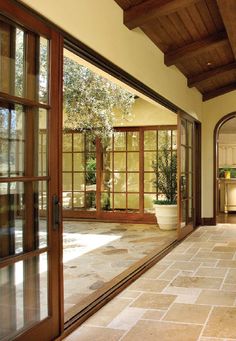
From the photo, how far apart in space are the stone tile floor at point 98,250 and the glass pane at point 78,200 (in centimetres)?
48

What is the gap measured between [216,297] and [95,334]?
1397 millimetres

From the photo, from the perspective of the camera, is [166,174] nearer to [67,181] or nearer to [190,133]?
[190,133]

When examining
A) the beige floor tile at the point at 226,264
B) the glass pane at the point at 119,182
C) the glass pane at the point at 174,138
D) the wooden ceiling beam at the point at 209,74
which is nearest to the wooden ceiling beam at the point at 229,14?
the wooden ceiling beam at the point at 209,74

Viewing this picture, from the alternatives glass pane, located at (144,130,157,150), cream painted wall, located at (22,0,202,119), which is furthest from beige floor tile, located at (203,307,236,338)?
glass pane, located at (144,130,157,150)

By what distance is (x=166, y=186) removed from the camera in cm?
849

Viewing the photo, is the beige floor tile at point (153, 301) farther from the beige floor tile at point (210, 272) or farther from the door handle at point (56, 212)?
the door handle at point (56, 212)

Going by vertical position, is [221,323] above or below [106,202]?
below

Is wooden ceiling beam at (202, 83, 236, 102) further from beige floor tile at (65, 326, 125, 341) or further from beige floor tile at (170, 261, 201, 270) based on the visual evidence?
beige floor tile at (65, 326, 125, 341)

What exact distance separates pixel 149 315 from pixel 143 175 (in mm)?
5727

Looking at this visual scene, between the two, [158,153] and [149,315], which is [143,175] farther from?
[149,315]

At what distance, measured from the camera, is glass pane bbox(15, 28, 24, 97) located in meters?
2.59

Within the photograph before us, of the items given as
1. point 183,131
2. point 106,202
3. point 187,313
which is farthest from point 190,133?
point 187,313

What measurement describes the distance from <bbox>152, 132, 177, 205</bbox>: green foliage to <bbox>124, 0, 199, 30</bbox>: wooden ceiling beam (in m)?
4.37

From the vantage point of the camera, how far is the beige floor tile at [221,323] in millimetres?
3094
